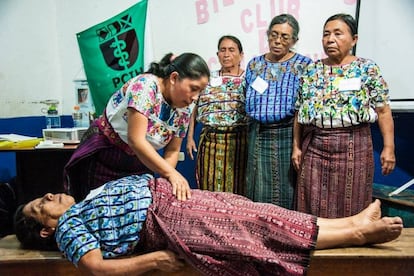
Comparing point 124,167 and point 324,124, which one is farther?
point 324,124

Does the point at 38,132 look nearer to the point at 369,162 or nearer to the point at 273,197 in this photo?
the point at 273,197

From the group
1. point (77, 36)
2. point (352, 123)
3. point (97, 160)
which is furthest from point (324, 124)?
point (77, 36)

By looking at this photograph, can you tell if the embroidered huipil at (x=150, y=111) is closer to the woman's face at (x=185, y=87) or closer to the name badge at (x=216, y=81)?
the woman's face at (x=185, y=87)

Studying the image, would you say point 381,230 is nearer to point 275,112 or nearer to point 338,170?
point 338,170

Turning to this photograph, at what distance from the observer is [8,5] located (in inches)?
118

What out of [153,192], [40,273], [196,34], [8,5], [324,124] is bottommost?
[40,273]

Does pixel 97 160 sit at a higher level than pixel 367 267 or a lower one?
higher

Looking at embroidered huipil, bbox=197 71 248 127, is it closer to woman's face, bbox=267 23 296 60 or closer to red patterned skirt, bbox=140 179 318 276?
woman's face, bbox=267 23 296 60

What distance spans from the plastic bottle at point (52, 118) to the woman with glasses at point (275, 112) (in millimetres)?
1568

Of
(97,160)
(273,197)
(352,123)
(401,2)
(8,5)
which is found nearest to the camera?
(97,160)

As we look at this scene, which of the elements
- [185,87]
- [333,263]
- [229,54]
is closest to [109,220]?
[185,87]

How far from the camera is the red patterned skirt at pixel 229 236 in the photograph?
1.44m

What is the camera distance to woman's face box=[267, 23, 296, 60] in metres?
2.19

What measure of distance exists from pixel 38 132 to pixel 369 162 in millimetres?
2401
